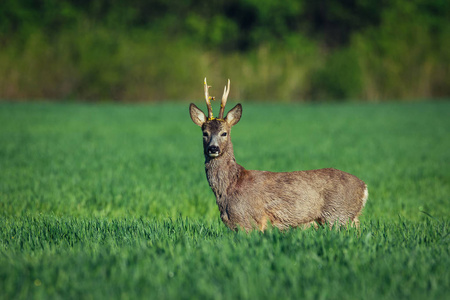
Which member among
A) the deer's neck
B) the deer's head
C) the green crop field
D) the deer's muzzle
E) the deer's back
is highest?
the deer's head

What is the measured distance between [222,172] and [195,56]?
3082cm

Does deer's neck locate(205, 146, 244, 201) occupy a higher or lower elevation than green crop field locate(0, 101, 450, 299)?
higher

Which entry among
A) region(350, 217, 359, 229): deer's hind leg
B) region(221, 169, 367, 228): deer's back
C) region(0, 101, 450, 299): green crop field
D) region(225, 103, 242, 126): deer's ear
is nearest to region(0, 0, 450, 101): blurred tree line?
region(0, 101, 450, 299): green crop field

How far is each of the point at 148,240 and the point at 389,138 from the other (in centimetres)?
1376

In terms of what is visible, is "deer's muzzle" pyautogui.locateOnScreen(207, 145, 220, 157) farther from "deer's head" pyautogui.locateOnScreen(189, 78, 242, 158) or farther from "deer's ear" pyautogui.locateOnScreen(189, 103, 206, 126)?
"deer's ear" pyautogui.locateOnScreen(189, 103, 206, 126)

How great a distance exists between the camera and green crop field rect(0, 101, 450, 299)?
3.53 meters

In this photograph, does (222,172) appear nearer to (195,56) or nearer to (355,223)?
(355,223)

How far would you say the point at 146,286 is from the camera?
3.47m

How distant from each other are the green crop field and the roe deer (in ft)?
0.69

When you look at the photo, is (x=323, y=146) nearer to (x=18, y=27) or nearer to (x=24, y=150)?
(x=24, y=150)

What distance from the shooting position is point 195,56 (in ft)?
115

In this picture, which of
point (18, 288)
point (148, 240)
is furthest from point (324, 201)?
point (18, 288)

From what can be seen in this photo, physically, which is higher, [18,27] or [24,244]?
[18,27]

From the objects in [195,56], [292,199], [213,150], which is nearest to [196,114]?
[213,150]
